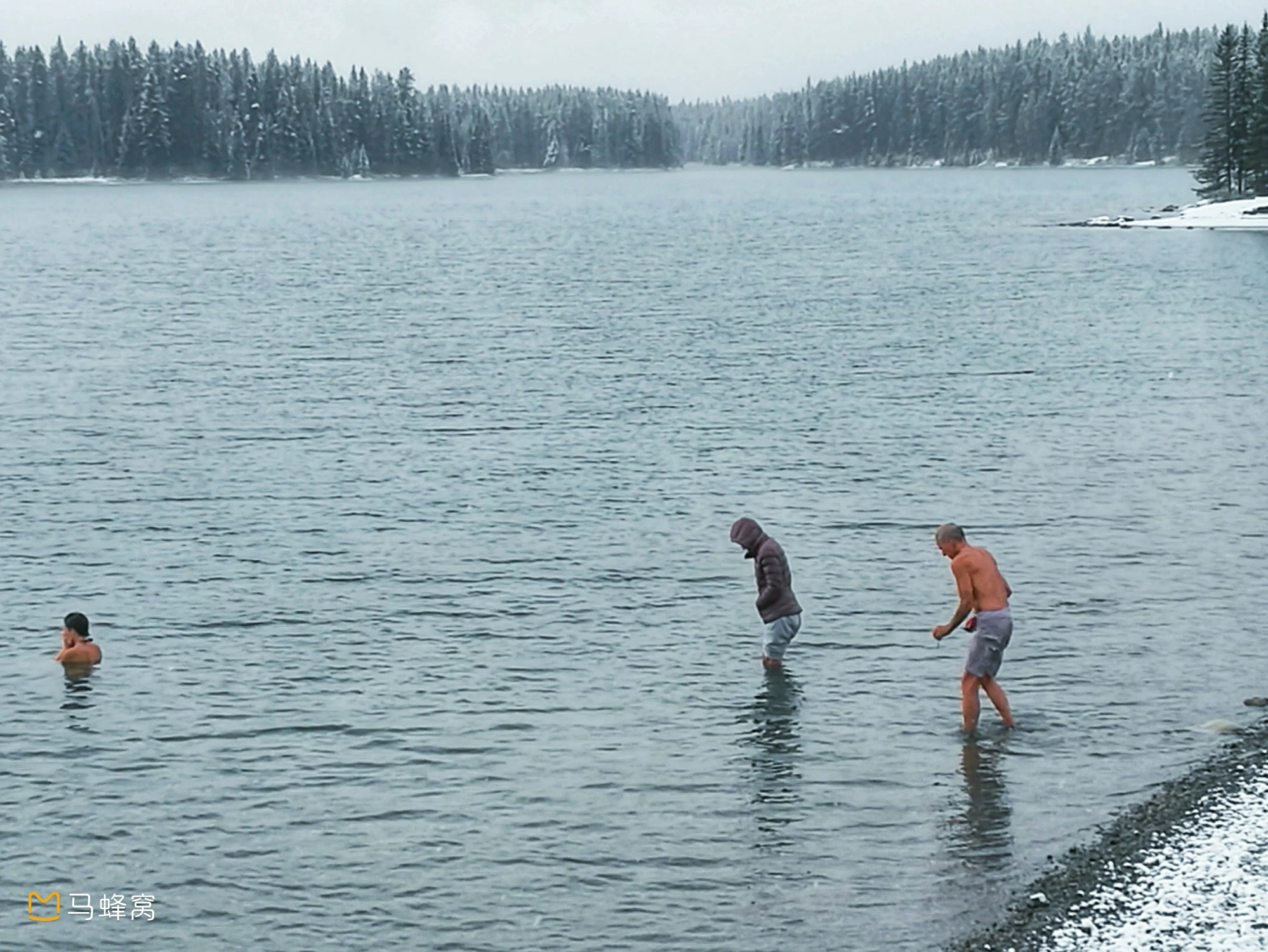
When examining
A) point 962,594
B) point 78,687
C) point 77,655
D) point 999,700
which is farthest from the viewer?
point 77,655

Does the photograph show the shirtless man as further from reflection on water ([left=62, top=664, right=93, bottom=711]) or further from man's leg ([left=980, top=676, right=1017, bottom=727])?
reflection on water ([left=62, top=664, right=93, bottom=711])

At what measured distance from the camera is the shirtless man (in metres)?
17.2

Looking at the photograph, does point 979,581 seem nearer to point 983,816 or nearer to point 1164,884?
point 983,816

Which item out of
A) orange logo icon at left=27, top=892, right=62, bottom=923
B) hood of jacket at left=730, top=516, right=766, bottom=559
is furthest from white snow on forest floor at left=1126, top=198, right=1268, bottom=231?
orange logo icon at left=27, top=892, right=62, bottom=923

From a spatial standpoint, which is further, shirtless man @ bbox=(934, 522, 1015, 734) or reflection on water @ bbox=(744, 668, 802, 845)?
shirtless man @ bbox=(934, 522, 1015, 734)

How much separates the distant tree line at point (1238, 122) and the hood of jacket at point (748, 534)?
320 ft

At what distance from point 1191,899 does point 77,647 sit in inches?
554

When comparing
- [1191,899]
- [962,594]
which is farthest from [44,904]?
[1191,899]

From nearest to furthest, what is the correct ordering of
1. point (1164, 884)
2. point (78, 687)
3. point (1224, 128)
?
point (1164, 884), point (78, 687), point (1224, 128)

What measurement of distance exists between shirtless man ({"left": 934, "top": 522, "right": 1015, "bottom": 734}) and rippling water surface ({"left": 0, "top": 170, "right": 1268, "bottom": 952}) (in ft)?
3.38

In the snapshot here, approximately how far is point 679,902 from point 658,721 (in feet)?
15.2

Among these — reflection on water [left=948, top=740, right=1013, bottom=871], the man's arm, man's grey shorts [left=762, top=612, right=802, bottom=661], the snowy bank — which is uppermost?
the snowy bank

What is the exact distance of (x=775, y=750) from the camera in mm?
18062

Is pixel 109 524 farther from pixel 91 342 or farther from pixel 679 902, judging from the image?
pixel 91 342
